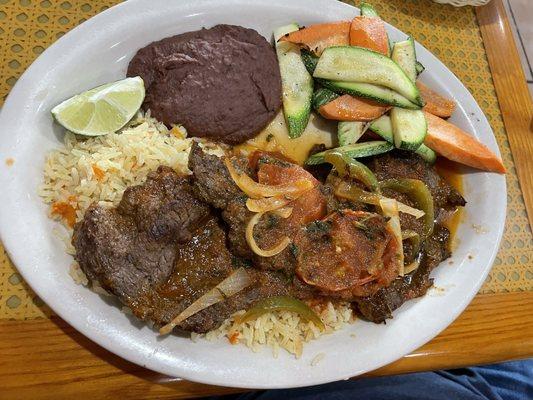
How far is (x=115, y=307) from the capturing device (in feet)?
9.52

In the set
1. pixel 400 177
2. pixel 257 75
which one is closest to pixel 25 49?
pixel 257 75

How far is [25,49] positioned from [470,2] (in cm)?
385

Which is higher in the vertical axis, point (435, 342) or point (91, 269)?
point (91, 269)

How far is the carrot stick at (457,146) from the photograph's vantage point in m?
3.74

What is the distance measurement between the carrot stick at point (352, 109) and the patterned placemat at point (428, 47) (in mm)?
1236

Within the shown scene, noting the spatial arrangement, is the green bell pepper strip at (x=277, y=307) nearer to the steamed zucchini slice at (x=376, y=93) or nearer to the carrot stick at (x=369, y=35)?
the steamed zucchini slice at (x=376, y=93)

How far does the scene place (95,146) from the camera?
10.6 feet

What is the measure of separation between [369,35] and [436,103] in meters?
0.77

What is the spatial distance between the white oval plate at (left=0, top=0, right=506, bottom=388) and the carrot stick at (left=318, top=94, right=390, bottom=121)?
726mm

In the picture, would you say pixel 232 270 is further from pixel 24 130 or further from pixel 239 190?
pixel 24 130

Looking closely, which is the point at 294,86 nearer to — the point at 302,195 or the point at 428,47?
the point at 302,195

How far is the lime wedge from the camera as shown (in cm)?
313

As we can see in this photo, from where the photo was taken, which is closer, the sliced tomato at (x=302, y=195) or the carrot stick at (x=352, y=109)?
the sliced tomato at (x=302, y=195)

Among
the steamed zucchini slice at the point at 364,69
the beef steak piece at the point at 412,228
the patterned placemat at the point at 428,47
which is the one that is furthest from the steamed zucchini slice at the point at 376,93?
the patterned placemat at the point at 428,47
